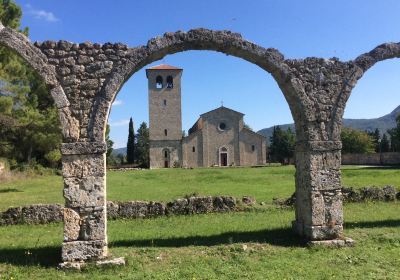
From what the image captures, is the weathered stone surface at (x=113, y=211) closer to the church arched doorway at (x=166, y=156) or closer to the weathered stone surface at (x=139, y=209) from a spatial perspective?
the weathered stone surface at (x=139, y=209)

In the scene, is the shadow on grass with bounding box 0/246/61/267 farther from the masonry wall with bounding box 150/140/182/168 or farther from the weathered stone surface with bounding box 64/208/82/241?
the masonry wall with bounding box 150/140/182/168

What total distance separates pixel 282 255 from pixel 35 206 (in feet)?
26.3

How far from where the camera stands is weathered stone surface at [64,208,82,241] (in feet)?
25.3

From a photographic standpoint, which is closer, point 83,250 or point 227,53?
point 83,250

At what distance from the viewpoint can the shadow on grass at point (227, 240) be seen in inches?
348

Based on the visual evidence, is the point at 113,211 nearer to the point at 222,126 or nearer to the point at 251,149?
the point at 251,149

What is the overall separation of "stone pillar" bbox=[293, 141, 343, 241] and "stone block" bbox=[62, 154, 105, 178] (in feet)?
14.6

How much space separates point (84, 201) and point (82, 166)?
680 millimetres

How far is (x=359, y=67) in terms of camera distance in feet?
30.5

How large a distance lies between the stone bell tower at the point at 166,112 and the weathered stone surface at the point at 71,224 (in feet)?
159

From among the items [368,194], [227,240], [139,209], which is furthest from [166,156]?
[227,240]

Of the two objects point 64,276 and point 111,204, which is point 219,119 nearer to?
point 111,204

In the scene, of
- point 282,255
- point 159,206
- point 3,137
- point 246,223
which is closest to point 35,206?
point 159,206

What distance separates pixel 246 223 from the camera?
11250 mm
